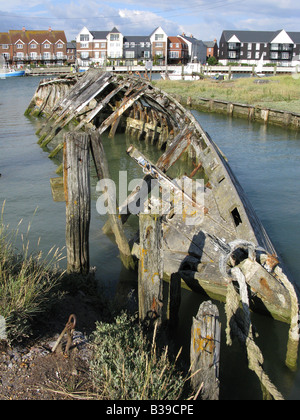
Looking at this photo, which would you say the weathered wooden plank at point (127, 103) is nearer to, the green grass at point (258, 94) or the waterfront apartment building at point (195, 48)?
the green grass at point (258, 94)

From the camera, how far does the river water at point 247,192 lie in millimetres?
5578

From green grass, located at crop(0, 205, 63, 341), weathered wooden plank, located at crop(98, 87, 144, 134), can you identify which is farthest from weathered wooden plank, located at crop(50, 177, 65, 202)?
weathered wooden plank, located at crop(98, 87, 144, 134)

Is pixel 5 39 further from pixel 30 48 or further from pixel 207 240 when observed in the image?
pixel 207 240

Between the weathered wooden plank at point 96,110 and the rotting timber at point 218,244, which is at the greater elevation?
the weathered wooden plank at point 96,110

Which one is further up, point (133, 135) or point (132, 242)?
point (133, 135)

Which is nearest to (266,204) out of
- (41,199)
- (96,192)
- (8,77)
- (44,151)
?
(96,192)

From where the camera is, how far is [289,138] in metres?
21.2

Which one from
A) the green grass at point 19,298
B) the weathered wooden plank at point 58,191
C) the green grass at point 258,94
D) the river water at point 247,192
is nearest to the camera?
the green grass at point 19,298

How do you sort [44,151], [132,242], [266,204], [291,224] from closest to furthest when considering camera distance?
[132,242]
[291,224]
[266,204]
[44,151]

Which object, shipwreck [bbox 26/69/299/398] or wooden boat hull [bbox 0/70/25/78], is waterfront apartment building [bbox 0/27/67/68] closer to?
wooden boat hull [bbox 0/70/25/78]

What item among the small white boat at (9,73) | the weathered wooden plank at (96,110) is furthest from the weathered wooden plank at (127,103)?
the small white boat at (9,73)

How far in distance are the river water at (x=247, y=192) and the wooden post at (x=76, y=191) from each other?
843 millimetres

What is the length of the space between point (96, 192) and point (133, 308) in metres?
7.06

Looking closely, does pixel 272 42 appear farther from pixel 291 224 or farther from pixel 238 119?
pixel 291 224
